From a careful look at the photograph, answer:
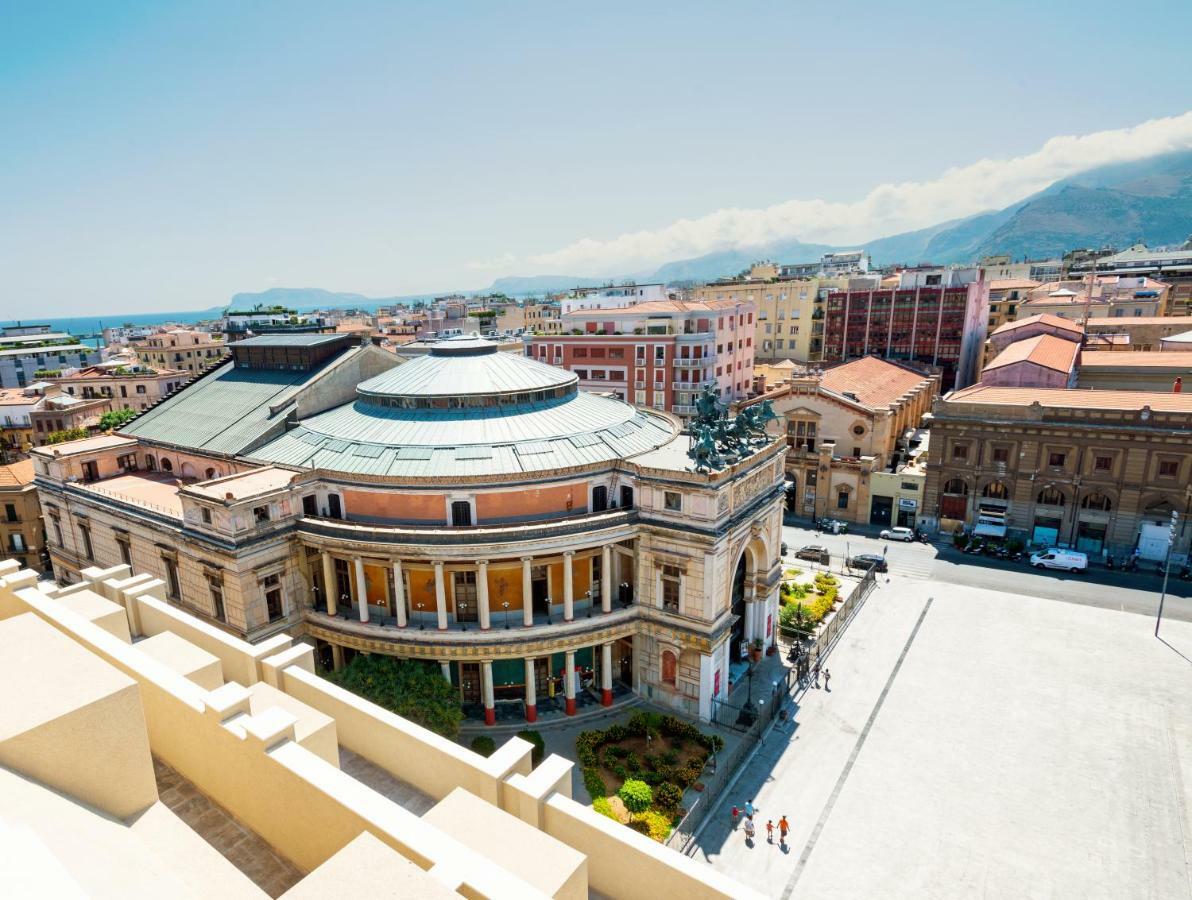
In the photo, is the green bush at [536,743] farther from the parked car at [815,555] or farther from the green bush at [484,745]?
the parked car at [815,555]

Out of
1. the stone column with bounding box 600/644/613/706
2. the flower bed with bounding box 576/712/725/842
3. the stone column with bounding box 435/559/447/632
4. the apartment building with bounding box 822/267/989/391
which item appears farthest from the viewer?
the apartment building with bounding box 822/267/989/391

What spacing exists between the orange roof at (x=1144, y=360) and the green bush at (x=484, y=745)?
92.3 m

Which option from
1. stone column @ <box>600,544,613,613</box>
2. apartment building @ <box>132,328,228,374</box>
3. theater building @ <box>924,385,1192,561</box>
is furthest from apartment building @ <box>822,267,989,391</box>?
apartment building @ <box>132,328,228,374</box>

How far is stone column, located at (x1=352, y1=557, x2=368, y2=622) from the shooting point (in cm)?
4469

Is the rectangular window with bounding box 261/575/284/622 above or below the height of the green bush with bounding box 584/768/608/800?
above

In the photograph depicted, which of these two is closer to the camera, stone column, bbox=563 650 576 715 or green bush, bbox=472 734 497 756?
green bush, bbox=472 734 497 756

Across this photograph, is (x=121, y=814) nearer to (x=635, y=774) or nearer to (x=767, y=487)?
(x=635, y=774)

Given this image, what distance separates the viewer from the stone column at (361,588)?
44.7 m

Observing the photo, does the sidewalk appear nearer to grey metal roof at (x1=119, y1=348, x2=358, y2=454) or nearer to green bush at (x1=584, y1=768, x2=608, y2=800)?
green bush at (x1=584, y1=768, x2=608, y2=800)

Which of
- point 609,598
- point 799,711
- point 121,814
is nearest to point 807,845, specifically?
point 799,711

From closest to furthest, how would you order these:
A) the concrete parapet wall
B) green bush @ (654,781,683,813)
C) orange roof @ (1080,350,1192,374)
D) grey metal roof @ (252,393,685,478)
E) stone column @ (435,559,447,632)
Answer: the concrete parapet wall
green bush @ (654,781,683,813)
stone column @ (435,559,447,632)
grey metal roof @ (252,393,685,478)
orange roof @ (1080,350,1192,374)

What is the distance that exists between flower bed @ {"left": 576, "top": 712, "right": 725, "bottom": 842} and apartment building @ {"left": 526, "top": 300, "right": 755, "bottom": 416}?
199 feet

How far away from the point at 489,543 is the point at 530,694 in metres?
11.6

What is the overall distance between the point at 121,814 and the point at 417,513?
3300 centimetres
